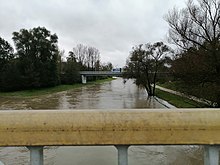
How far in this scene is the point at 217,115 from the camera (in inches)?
54.1

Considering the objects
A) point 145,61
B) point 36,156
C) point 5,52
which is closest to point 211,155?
point 36,156

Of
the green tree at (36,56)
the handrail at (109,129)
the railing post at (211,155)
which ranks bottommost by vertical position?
the railing post at (211,155)

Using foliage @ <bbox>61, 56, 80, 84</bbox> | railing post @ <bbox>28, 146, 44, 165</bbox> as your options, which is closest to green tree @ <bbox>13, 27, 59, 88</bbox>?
foliage @ <bbox>61, 56, 80, 84</bbox>

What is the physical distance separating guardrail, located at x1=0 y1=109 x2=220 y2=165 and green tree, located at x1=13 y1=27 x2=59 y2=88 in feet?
158

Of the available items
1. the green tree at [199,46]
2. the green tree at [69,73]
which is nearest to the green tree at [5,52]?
the green tree at [69,73]

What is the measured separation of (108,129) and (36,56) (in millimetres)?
51476

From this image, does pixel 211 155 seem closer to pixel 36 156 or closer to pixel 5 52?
pixel 36 156

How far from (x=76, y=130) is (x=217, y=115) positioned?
751 millimetres

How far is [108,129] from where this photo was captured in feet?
4.50

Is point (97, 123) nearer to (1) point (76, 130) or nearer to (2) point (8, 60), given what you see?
(1) point (76, 130)

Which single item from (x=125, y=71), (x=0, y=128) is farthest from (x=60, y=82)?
(x=0, y=128)

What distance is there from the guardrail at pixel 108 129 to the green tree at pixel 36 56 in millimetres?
48017

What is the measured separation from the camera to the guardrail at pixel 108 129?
1363 millimetres

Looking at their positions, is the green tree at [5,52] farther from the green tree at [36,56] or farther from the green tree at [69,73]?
the green tree at [69,73]
